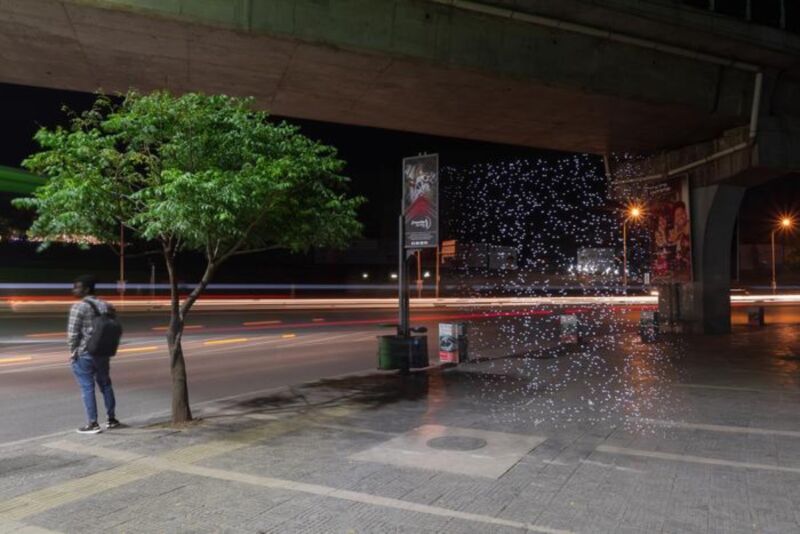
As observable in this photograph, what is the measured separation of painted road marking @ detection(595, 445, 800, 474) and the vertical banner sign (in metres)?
6.10

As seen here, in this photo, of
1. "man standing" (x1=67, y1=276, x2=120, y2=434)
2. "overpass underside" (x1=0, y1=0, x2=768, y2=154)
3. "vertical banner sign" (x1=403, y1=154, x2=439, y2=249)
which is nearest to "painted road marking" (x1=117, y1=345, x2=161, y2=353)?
"overpass underside" (x1=0, y1=0, x2=768, y2=154)

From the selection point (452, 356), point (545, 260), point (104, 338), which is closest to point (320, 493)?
point (104, 338)

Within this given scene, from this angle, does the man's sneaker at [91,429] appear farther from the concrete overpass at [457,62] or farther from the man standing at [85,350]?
the concrete overpass at [457,62]

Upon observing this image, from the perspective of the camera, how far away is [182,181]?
22.4ft

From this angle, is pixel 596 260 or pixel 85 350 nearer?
pixel 85 350

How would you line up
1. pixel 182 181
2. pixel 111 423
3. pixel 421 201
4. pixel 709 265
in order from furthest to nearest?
pixel 709 265
pixel 421 201
pixel 111 423
pixel 182 181

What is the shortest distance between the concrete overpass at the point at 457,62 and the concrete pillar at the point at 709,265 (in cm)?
185

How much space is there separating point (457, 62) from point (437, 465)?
862 centimetres

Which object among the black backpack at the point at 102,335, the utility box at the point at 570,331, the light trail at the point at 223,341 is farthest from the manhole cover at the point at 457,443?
the light trail at the point at 223,341

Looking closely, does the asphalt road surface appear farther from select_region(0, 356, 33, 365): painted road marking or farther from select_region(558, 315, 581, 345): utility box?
select_region(558, 315, 581, 345): utility box

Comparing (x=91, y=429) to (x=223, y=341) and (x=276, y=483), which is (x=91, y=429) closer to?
(x=276, y=483)

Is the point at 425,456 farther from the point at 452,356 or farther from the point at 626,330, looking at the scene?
the point at 626,330

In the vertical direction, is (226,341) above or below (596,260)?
below

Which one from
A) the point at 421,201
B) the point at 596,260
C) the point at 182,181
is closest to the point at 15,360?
the point at 421,201
